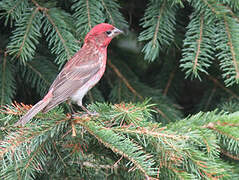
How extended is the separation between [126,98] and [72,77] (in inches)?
24.2

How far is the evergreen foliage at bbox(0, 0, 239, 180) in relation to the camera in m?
2.60

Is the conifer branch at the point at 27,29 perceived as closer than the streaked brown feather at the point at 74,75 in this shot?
Yes

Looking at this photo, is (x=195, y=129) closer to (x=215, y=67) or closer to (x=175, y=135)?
(x=175, y=135)

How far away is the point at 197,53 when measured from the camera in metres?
3.37

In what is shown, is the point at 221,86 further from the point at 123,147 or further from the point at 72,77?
the point at 123,147

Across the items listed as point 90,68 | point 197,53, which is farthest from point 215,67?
point 90,68

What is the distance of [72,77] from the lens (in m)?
3.90

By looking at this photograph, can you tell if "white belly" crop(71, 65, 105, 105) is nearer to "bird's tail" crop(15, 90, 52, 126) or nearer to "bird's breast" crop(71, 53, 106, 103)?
"bird's breast" crop(71, 53, 106, 103)

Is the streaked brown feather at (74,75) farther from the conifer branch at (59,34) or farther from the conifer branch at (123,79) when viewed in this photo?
the conifer branch at (123,79)

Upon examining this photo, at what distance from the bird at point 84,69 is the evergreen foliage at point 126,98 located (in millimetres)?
111

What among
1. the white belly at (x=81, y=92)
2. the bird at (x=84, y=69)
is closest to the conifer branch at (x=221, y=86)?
the bird at (x=84, y=69)

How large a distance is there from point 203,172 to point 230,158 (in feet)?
2.97

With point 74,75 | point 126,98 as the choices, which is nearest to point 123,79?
point 126,98

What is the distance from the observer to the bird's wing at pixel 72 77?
11.7ft
